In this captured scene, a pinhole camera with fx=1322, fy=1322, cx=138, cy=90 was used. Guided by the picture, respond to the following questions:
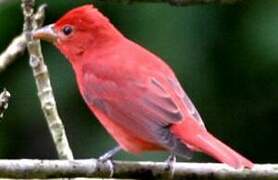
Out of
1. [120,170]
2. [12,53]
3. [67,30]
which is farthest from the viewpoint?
[67,30]

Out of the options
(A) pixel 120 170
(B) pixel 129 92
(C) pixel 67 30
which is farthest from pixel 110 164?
(C) pixel 67 30

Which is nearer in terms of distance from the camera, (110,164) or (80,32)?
(110,164)

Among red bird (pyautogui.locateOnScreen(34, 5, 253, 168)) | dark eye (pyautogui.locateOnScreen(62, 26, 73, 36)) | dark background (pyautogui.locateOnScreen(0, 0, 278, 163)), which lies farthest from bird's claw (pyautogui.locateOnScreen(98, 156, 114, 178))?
dark background (pyautogui.locateOnScreen(0, 0, 278, 163))

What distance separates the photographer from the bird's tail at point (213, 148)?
15.8 feet

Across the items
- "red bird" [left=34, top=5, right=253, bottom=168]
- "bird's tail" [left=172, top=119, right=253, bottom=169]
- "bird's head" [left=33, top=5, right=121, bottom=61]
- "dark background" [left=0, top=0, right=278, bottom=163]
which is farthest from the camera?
"dark background" [left=0, top=0, right=278, bottom=163]

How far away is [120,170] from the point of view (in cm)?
510

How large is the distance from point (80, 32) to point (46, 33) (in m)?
0.24

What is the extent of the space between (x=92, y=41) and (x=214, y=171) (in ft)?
4.32

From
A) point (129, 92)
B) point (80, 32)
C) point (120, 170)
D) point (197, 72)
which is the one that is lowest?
point (197, 72)

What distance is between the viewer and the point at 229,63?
23.6 ft

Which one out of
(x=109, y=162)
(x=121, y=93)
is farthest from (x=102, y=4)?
(x=109, y=162)

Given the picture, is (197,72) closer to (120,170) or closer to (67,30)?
(67,30)

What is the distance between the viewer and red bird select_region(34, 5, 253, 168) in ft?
16.9

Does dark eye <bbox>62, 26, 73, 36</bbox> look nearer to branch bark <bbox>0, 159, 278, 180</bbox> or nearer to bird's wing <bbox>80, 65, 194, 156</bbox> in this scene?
bird's wing <bbox>80, 65, 194, 156</bbox>
